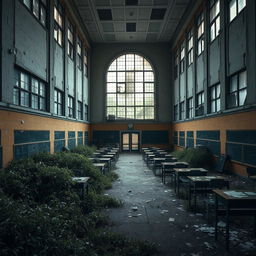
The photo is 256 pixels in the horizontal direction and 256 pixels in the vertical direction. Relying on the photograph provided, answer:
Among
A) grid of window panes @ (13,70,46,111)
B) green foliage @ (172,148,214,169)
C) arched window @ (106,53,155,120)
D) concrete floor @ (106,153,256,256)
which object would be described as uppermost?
arched window @ (106,53,155,120)

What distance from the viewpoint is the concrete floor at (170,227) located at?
4359 mm

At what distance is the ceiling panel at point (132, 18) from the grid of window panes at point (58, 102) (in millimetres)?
8102

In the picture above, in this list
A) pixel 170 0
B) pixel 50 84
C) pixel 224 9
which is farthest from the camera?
pixel 170 0

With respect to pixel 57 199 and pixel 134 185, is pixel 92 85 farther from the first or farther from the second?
pixel 57 199

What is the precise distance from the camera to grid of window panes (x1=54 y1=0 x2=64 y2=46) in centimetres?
1456

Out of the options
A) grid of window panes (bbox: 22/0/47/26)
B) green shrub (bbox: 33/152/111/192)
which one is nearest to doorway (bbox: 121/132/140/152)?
grid of window panes (bbox: 22/0/47/26)

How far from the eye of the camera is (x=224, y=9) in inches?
483

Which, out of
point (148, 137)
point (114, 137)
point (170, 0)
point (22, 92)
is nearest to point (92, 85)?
point (114, 137)

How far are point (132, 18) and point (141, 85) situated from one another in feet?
26.6

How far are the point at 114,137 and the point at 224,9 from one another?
17700 mm

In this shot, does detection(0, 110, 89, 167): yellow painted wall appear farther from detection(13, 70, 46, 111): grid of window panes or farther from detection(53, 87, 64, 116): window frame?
detection(53, 87, 64, 116): window frame

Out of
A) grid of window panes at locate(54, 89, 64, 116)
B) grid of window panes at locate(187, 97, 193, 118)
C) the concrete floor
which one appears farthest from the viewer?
grid of window panes at locate(187, 97, 193, 118)

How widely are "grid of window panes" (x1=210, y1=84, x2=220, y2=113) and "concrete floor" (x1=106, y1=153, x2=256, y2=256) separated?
7.80 metres

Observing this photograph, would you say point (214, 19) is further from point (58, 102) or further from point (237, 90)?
point (58, 102)
